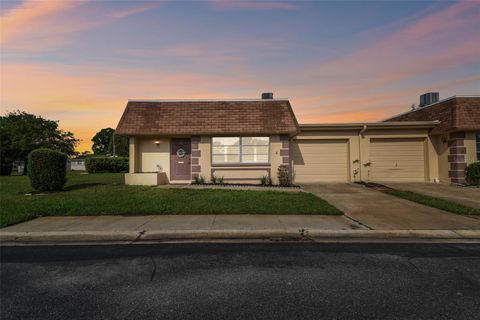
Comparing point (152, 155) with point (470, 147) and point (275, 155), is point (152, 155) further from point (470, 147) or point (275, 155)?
point (470, 147)

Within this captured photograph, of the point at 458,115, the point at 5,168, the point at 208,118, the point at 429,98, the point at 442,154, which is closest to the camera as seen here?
the point at 458,115

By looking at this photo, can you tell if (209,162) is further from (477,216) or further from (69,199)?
(477,216)

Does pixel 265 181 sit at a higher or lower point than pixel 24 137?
lower

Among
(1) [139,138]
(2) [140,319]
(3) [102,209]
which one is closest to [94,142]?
(1) [139,138]

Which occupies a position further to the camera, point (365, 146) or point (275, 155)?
point (365, 146)

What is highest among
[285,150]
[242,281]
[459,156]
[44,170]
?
[285,150]

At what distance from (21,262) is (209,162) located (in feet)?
35.5

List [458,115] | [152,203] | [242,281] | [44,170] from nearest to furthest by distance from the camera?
1. [242,281]
2. [152,203]
3. [44,170]
4. [458,115]

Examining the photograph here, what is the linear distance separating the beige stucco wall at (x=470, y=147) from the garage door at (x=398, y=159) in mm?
2196

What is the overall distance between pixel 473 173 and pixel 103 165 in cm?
2917

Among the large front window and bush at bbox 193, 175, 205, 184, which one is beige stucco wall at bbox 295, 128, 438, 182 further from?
bush at bbox 193, 175, 205, 184

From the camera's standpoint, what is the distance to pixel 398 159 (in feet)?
57.4

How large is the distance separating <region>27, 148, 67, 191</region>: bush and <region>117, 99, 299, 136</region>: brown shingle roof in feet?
11.3

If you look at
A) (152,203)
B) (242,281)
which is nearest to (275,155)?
(152,203)
